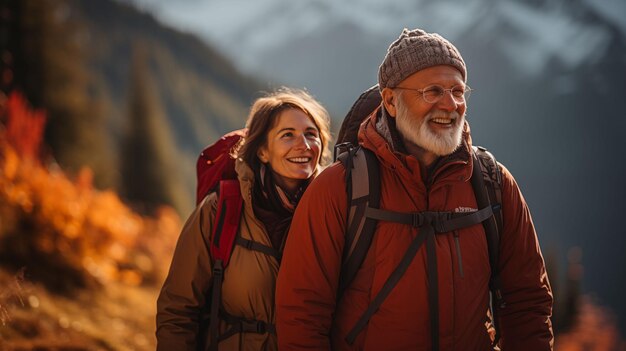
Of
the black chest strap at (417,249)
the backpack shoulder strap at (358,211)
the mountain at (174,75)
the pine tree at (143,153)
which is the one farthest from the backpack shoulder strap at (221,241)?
the mountain at (174,75)

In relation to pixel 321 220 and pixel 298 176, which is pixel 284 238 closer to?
pixel 298 176

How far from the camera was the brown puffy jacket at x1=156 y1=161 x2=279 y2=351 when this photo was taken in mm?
3203

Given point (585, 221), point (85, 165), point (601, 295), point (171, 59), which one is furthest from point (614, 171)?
point (85, 165)

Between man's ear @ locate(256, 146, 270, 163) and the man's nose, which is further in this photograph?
man's ear @ locate(256, 146, 270, 163)

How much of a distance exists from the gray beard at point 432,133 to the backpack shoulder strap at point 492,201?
23cm

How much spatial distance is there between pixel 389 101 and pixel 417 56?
0.33m

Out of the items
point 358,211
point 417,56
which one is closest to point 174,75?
point 417,56

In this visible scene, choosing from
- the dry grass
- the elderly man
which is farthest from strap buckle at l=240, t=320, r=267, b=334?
the dry grass

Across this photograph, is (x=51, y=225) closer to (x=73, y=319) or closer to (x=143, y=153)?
(x=73, y=319)

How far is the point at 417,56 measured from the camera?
110 inches

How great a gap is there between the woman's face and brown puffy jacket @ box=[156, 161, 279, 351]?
31 centimetres

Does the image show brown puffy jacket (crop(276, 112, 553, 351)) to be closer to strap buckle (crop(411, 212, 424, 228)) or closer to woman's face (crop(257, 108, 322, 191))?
strap buckle (crop(411, 212, 424, 228))

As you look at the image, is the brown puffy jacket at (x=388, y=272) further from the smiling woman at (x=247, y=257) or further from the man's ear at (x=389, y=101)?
the smiling woman at (x=247, y=257)

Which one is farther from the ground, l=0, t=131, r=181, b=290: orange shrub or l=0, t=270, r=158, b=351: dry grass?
l=0, t=131, r=181, b=290: orange shrub
